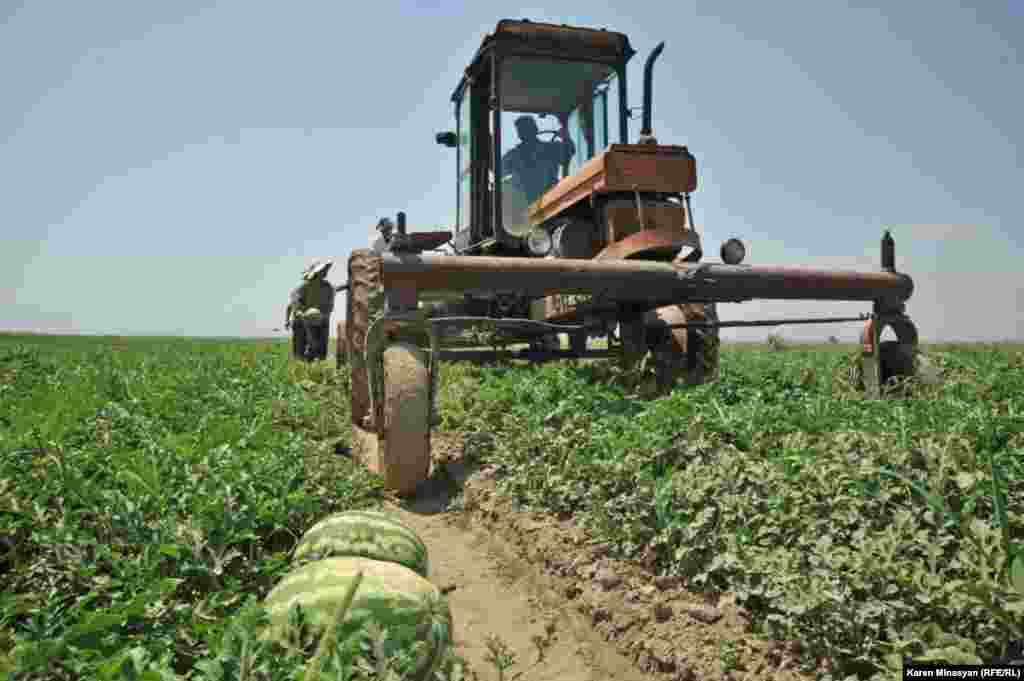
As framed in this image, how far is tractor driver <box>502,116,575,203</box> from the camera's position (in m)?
8.41

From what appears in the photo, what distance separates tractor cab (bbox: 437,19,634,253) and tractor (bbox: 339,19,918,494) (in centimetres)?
2

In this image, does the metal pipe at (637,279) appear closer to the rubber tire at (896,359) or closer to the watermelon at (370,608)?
the rubber tire at (896,359)

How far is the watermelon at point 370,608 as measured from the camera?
204 cm

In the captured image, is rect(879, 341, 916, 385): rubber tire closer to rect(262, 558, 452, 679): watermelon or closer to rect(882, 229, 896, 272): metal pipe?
rect(882, 229, 896, 272): metal pipe

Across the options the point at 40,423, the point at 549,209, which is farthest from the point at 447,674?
the point at 549,209

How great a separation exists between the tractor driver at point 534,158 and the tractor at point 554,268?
0.02 m

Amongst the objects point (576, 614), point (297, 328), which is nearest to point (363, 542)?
point (576, 614)

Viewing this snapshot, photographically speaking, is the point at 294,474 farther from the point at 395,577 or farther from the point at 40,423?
the point at 40,423

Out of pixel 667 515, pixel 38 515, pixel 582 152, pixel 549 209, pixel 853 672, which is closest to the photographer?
pixel 853 672

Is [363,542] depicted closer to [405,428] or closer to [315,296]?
[405,428]

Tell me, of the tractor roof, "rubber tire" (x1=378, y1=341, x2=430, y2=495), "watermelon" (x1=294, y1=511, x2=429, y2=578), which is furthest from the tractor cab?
"watermelon" (x1=294, y1=511, x2=429, y2=578)

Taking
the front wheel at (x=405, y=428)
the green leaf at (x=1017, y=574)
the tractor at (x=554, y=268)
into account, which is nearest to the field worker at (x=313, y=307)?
the tractor at (x=554, y=268)

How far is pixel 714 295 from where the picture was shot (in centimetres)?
635

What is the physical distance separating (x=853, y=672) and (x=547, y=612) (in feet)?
4.69
